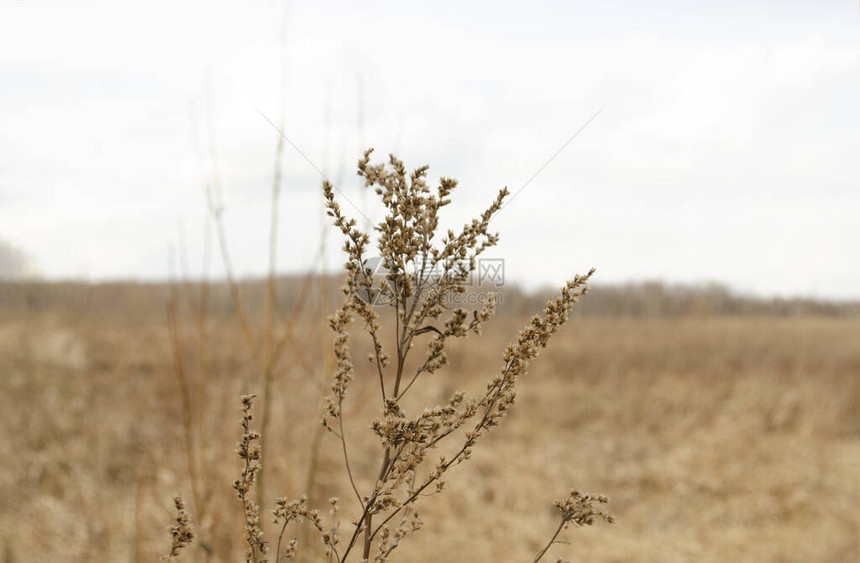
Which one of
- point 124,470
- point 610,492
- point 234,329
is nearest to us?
point 124,470

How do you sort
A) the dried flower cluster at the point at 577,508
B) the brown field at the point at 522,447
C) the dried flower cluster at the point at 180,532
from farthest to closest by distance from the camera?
the brown field at the point at 522,447
the dried flower cluster at the point at 577,508
the dried flower cluster at the point at 180,532

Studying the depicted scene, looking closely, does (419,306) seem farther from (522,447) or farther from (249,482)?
(522,447)

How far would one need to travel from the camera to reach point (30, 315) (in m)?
15.5

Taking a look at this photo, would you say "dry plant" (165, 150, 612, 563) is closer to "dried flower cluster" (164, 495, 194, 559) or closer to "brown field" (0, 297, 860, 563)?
"dried flower cluster" (164, 495, 194, 559)

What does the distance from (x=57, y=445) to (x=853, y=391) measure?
14.8 metres

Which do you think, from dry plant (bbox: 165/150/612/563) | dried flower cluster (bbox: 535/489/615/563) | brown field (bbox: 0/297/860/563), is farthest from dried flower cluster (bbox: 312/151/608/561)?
brown field (bbox: 0/297/860/563)

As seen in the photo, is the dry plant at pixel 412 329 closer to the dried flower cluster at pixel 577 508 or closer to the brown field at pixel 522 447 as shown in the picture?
the dried flower cluster at pixel 577 508

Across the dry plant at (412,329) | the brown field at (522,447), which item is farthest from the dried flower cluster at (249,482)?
the brown field at (522,447)

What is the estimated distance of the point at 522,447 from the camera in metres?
9.90

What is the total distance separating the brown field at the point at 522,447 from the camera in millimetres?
6996

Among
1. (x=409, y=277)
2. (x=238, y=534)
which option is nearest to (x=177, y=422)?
(x=238, y=534)

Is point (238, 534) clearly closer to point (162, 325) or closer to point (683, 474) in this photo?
point (683, 474)

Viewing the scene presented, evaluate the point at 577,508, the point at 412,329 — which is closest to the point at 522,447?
the point at 577,508

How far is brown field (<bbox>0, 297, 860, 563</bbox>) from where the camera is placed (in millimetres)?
6996
